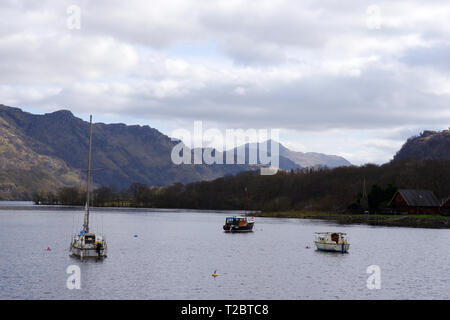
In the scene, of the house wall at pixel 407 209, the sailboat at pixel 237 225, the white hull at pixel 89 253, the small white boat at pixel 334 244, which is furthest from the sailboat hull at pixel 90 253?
the house wall at pixel 407 209

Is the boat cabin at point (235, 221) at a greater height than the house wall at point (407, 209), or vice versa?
the house wall at point (407, 209)

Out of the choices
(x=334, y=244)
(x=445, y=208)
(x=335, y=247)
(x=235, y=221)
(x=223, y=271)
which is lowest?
(x=223, y=271)

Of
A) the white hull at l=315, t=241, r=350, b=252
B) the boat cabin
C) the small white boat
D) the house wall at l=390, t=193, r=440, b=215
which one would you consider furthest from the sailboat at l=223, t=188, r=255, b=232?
the house wall at l=390, t=193, r=440, b=215

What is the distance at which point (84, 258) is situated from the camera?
7462 cm

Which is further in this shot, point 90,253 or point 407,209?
point 407,209

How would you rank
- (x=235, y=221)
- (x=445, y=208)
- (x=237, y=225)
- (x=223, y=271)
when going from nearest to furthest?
(x=223, y=271), (x=237, y=225), (x=235, y=221), (x=445, y=208)

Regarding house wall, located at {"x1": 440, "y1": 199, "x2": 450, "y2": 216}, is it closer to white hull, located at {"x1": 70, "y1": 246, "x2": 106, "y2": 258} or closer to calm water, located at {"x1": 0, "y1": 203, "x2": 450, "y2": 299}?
calm water, located at {"x1": 0, "y1": 203, "x2": 450, "y2": 299}

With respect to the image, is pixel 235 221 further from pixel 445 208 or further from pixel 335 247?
pixel 445 208

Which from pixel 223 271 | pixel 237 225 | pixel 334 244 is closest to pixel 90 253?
pixel 223 271

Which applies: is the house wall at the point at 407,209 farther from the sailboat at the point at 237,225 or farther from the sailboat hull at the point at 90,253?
the sailboat hull at the point at 90,253

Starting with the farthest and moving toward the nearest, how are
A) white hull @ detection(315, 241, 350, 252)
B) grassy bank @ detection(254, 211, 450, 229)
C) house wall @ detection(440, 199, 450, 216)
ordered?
house wall @ detection(440, 199, 450, 216) → grassy bank @ detection(254, 211, 450, 229) → white hull @ detection(315, 241, 350, 252)
